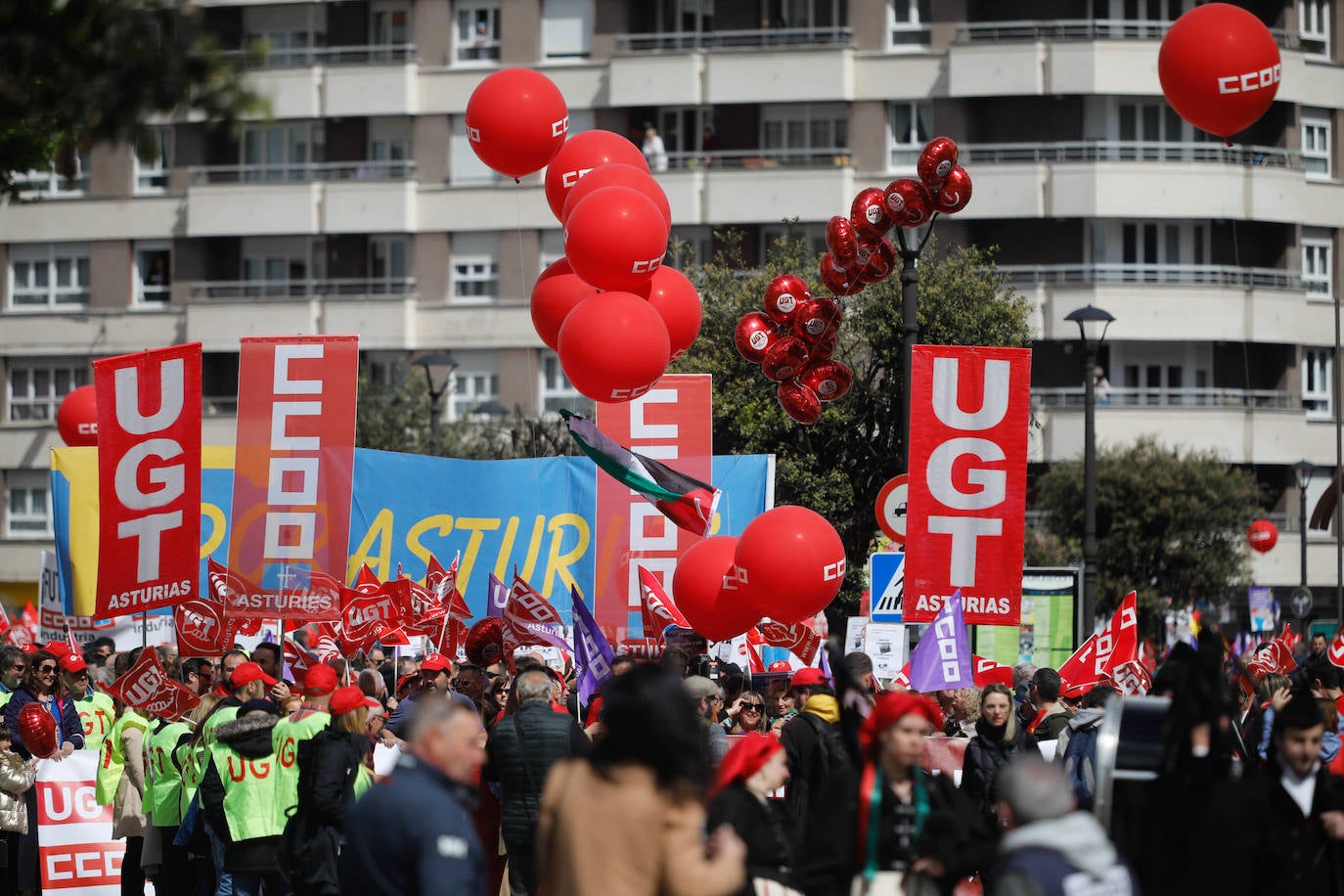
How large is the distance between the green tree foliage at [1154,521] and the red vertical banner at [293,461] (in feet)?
95.0

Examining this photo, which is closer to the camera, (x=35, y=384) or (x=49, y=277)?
(x=49, y=277)

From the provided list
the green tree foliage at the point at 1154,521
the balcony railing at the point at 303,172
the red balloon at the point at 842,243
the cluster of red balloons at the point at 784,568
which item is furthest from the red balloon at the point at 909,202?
the balcony railing at the point at 303,172

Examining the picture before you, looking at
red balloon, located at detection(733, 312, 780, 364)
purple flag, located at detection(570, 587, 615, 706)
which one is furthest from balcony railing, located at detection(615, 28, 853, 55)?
A: purple flag, located at detection(570, 587, 615, 706)

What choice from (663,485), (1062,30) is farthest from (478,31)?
(663,485)

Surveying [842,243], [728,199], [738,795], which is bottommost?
[738,795]

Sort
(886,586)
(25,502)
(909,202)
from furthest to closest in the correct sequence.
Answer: (25,502), (886,586), (909,202)

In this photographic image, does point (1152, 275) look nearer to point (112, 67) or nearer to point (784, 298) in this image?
point (784, 298)

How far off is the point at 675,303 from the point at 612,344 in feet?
4.97

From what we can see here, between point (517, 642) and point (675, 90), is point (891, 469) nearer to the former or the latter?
point (517, 642)

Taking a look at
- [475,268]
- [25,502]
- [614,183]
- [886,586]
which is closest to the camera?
[614,183]

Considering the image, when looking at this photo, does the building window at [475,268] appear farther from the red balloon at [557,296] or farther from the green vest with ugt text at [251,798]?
the green vest with ugt text at [251,798]

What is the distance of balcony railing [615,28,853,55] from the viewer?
46.7 metres

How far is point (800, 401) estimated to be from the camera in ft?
52.3

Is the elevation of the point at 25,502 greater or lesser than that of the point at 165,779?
greater
